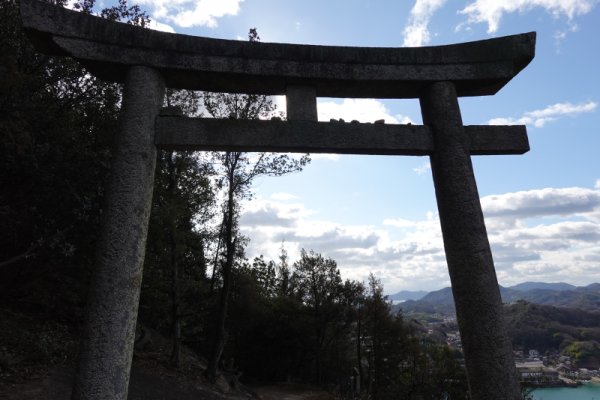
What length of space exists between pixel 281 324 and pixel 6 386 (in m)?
20.4

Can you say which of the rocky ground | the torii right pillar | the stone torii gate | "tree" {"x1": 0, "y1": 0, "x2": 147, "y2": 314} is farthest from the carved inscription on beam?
the rocky ground

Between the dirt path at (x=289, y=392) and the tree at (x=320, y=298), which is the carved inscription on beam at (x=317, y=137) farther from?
the tree at (x=320, y=298)

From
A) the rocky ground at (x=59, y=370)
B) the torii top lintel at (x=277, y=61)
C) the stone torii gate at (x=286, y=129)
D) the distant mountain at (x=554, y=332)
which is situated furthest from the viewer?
the distant mountain at (x=554, y=332)

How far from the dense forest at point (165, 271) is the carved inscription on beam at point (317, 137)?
1.53ft

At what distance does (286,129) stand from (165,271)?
14065mm

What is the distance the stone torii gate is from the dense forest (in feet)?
2.07

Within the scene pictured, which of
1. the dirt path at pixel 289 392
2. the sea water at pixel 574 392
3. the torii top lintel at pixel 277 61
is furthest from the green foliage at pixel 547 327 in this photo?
the torii top lintel at pixel 277 61

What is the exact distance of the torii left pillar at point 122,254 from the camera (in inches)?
133

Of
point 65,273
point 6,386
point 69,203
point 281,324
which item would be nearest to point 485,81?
point 69,203

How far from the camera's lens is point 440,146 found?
4.57 metres

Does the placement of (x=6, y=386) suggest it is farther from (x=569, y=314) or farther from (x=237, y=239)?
(x=569, y=314)

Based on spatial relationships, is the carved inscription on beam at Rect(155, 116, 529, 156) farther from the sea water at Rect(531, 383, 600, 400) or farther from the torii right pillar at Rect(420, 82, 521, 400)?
the sea water at Rect(531, 383, 600, 400)

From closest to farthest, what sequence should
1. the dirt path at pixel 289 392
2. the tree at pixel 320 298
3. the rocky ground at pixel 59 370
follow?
the rocky ground at pixel 59 370 < the dirt path at pixel 289 392 < the tree at pixel 320 298

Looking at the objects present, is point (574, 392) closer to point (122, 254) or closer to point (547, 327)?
point (547, 327)
